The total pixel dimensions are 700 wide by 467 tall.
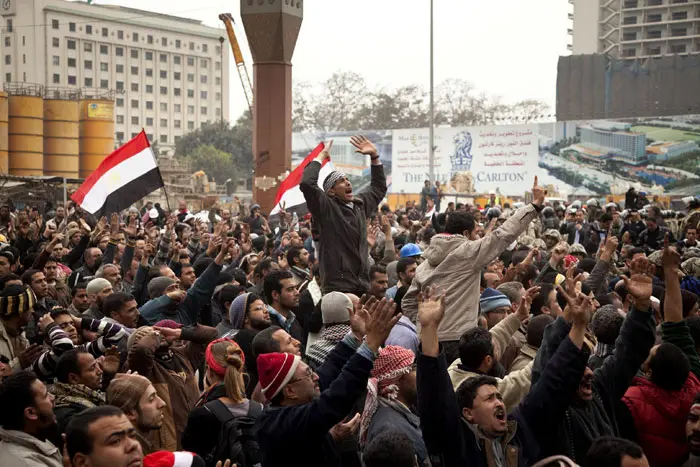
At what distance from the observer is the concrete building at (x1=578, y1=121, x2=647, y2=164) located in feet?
117

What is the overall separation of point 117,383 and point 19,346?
2.57 meters

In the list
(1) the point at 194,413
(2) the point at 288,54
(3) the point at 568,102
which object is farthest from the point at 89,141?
(1) the point at 194,413

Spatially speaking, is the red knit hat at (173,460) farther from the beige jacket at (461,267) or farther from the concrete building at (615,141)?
the concrete building at (615,141)

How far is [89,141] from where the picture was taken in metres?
56.3

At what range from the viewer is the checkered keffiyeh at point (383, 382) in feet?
15.3

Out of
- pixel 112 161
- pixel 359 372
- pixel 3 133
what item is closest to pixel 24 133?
pixel 3 133

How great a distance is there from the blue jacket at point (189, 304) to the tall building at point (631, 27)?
261 ft

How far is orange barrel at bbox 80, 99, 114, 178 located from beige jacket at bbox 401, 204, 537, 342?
51.8 m

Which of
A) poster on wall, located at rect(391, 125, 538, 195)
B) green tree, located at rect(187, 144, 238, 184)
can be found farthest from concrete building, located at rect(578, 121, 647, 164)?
green tree, located at rect(187, 144, 238, 184)

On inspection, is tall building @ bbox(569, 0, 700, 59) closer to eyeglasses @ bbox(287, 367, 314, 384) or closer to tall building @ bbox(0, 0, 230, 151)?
tall building @ bbox(0, 0, 230, 151)

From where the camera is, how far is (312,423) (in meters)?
4.00

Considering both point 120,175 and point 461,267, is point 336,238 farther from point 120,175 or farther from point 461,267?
point 120,175

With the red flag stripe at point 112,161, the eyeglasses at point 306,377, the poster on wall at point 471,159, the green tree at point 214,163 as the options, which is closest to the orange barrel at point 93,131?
the poster on wall at point 471,159

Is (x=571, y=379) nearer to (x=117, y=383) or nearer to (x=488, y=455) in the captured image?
(x=488, y=455)
